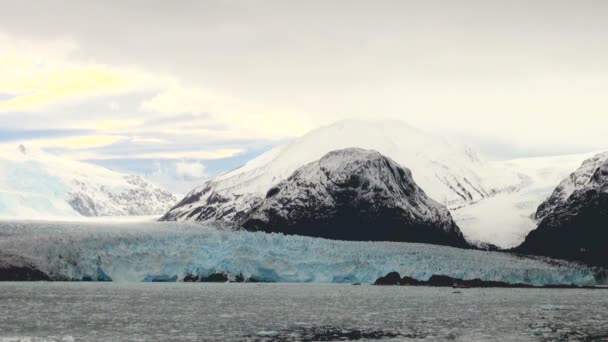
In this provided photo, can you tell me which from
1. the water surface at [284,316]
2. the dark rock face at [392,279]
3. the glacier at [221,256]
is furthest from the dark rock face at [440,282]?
the water surface at [284,316]

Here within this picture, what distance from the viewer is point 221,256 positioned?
134375 mm

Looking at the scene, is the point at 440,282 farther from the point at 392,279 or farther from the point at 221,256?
the point at 221,256

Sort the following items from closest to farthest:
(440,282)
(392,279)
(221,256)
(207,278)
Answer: (221,256), (207,278), (392,279), (440,282)

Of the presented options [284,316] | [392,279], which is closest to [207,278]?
[392,279]

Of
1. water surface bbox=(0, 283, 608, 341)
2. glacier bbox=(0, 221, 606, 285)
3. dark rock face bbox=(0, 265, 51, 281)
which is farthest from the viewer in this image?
dark rock face bbox=(0, 265, 51, 281)

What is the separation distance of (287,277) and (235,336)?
8431 centimetres

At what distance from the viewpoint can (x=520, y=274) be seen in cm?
15500

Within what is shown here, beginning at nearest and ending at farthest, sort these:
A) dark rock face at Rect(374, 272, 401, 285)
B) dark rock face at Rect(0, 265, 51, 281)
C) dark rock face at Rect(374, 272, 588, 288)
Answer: dark rock face at Rect(0, 265, 51, 281)
dark rock face at Rect(374, 272, 401, 285)
dark rock face at Rect(374, 272, 588, 288)

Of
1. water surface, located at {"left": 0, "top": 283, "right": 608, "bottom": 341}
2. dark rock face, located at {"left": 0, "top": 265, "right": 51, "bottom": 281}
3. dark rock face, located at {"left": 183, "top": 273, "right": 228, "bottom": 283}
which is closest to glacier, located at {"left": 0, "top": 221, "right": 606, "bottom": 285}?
dark rock face, located at {"left": 183, "top": 273, "right": 228, "bottom": 283}

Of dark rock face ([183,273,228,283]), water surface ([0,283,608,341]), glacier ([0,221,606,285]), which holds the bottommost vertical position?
water surface ([0,283,608,341])

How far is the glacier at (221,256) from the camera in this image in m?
125

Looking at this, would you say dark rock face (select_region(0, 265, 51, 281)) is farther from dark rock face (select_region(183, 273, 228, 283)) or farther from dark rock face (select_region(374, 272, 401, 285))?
dark rock face (select_region(374, 272, 401, 285))

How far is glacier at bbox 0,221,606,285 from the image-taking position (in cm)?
12506

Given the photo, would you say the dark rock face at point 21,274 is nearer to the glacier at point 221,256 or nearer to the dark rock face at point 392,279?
the glacier at point 221,256
